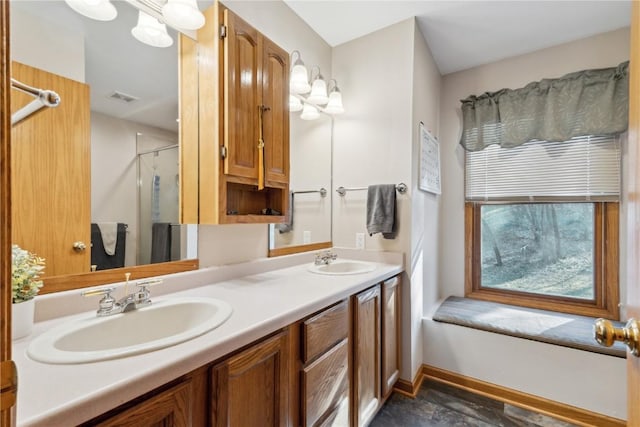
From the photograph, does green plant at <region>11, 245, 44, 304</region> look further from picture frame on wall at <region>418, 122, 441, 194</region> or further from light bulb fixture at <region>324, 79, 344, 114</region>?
picture frame on wall at <region>418, 122, 441, 194</region>

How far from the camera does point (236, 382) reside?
0.82m

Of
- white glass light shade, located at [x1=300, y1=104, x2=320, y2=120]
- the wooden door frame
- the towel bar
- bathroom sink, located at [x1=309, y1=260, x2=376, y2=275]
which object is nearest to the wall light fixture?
white glass light shade, located at [x1=300, y1=104, x2=320, y2=120]

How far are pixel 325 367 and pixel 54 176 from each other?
1.21 m

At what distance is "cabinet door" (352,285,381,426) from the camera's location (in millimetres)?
1430

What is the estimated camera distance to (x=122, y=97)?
110 centimetres

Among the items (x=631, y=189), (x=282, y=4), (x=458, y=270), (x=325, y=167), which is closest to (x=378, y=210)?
(x=325, y=167)

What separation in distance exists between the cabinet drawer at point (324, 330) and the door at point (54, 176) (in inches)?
32.5

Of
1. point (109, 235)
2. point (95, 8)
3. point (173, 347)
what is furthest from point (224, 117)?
point (173, 347)

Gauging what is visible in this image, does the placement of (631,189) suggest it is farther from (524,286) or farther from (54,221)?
(524,286)

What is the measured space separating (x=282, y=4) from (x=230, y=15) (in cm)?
76

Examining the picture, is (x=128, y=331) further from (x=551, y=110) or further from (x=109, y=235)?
(x=551, y=110)

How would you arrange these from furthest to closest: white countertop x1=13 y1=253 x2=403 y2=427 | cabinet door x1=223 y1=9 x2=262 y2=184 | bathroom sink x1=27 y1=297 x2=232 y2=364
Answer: cabinet door x1=223 y1=9 x2=262 y2=184 < bathroom sink x1=27 y1=297 x2=232 y2=364 < white countertop x1=13 y1=253 x2=403 y2=427

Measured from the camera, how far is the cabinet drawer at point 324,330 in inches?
43.2

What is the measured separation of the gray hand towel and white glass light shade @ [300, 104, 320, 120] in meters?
0.70
